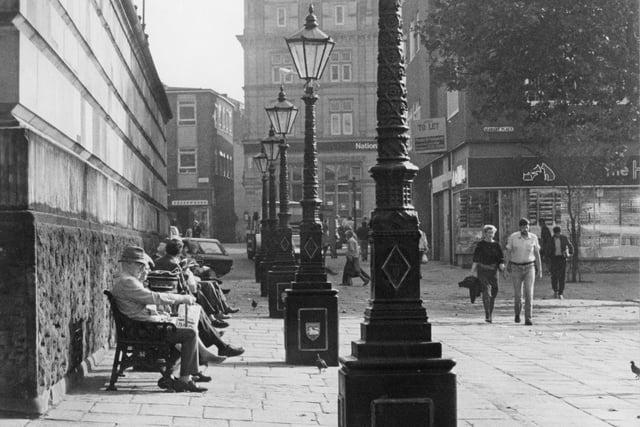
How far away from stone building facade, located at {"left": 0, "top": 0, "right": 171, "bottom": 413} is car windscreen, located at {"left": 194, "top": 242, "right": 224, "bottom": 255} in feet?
67.5

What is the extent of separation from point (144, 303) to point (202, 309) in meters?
2.41

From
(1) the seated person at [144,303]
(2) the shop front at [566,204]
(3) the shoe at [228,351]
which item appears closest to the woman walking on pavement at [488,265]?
(3) the shoe at [228,351]

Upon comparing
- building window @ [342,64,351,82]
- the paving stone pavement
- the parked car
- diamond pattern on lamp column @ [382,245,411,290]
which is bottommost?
the paving stone pavement

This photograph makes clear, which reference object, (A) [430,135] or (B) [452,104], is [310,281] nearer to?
(B) [452,104]

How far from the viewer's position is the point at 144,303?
994 cm

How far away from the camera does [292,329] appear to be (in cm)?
1228

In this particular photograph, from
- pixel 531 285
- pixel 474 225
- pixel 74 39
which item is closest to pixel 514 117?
pixel 531 285

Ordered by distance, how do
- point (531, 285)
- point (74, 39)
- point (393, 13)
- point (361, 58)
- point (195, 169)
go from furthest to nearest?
point (361, 58) < point (195, 169) < point (531, 285) < point (74, 39) < point (393, 13)

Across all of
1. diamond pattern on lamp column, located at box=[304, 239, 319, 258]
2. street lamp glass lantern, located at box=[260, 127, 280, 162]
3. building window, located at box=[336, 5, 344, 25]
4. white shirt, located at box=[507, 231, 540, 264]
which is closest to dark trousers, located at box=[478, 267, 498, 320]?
white shirt, located at box=[507, 231, 540, 264]

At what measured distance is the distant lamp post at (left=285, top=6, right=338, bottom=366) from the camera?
483 inches

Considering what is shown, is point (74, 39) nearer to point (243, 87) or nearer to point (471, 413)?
point (471, 413)

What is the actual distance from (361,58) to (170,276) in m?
68.4

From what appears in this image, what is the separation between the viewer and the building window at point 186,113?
243 feet

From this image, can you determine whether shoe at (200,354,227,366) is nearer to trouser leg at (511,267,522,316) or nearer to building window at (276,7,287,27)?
trouser leg at (511,267,522,316)
